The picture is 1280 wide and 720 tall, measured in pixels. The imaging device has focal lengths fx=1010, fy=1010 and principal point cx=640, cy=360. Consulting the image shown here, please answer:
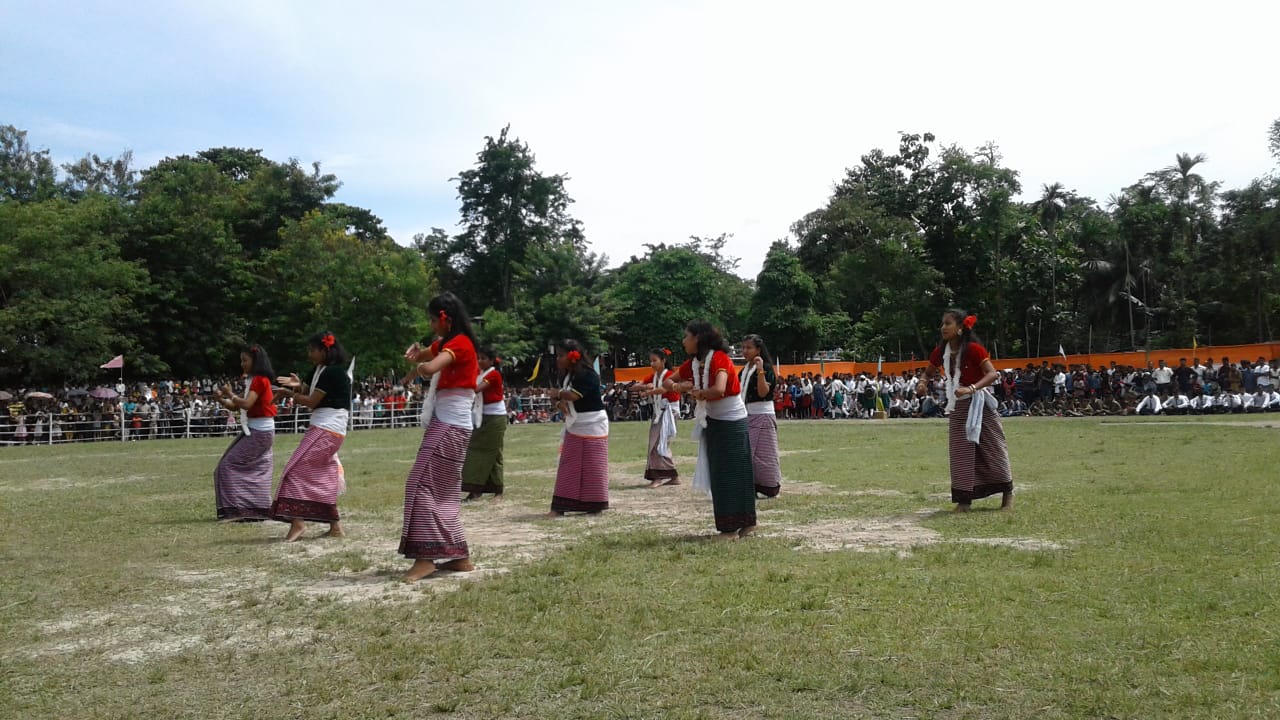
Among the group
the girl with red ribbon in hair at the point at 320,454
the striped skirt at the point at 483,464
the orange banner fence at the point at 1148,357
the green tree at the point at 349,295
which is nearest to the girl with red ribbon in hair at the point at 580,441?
the striped skirt at the point at 483,464

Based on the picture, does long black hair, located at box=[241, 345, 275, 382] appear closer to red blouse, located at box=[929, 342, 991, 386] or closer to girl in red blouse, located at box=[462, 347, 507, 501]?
girl in red blouse, located at box=[462, 347, 507, 501]

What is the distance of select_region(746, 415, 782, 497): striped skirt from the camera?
1154 centimetres

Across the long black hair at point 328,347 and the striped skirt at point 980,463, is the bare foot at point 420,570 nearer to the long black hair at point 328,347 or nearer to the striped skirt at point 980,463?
the long black hair at point 328,347

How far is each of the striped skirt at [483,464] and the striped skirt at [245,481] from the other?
2463mm

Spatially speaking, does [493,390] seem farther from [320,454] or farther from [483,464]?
[320,454]

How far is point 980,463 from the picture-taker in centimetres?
987

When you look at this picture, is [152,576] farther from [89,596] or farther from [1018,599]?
[1018,599]

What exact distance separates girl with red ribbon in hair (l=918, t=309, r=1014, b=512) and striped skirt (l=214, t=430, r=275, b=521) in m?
7.05

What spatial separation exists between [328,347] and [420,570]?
3.45 metres

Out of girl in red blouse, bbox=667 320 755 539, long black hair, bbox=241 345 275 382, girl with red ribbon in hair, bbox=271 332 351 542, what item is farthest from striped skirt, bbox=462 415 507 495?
girl in red blouse, bbox=667 320 755 539

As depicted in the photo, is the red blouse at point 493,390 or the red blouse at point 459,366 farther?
the red blouse at point 493,390

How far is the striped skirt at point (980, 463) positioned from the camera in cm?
979

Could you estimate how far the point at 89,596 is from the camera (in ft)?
22.1

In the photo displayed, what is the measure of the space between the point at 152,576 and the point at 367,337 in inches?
1363
